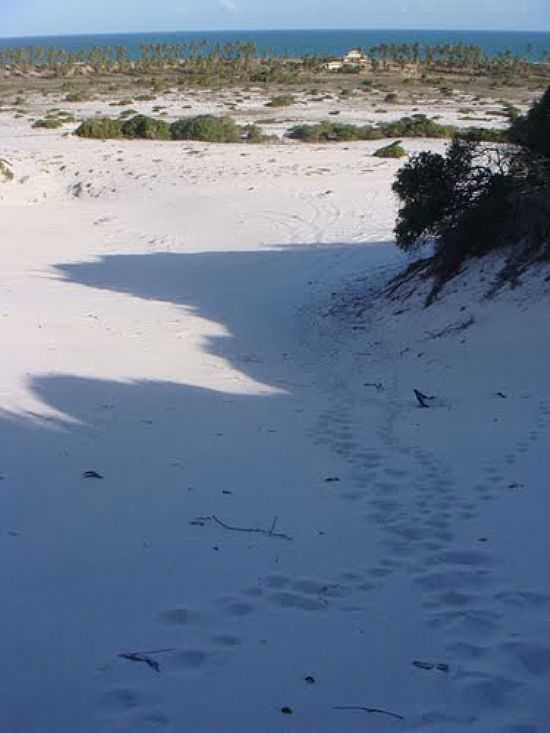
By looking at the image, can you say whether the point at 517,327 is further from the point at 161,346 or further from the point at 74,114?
the point at 74,114

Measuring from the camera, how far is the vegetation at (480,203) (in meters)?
11.4

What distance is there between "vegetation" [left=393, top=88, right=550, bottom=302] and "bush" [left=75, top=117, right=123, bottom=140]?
2469 centimetres

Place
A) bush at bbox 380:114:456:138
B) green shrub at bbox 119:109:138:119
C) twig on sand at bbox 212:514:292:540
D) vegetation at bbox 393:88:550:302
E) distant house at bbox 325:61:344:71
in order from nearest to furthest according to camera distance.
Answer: twig on sand at bbox 212:514:292:540, vegetation at bbox 393:88:550:302, bush at bbox 380:114:456:138, green shrub at bbox 119:109:138:119, distant house at bbox 325:61:344:71

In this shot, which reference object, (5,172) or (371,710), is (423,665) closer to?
(371,710)

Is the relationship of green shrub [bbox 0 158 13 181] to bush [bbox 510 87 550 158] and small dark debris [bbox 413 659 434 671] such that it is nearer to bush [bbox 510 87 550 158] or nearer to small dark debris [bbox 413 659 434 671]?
bush [bbox 510 87 550 158]

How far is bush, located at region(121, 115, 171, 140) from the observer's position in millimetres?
35281

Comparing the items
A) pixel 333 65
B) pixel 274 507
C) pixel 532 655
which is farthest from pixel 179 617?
pixel 333 65

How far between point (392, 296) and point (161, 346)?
3504mm

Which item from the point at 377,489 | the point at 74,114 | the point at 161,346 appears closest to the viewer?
the point at 377,489

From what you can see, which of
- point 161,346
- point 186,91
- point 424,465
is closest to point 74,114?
point 186,91

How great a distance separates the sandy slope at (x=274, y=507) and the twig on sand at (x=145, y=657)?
0.02 meters

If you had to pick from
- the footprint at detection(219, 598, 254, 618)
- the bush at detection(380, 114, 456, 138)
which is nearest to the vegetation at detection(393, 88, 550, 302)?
the footprint at detection(219, 598, 254, 618)

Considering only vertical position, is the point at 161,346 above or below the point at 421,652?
below

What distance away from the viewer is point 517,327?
10.3 meters
